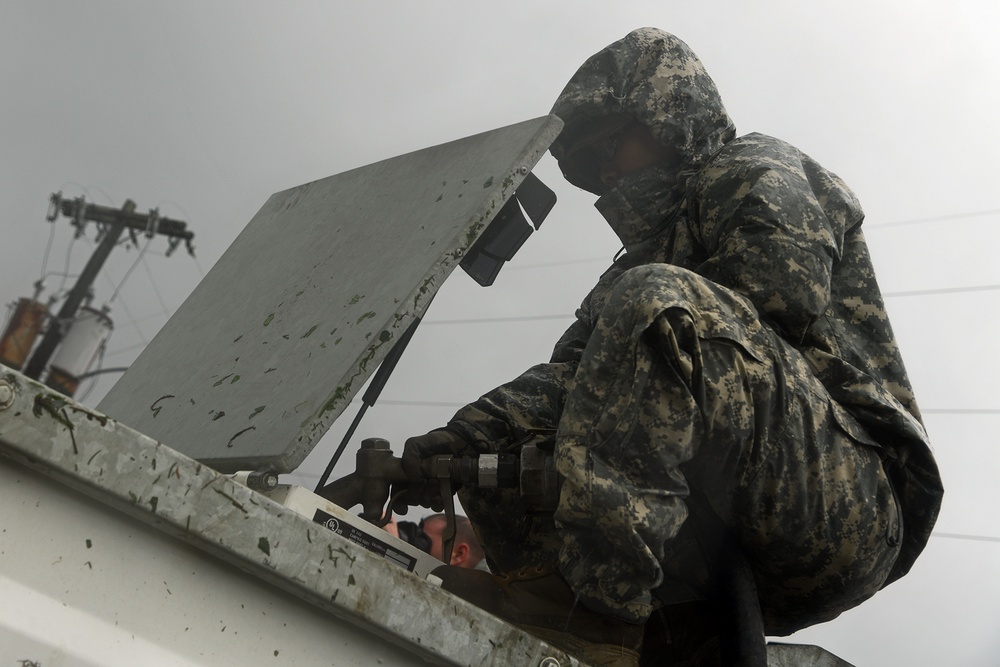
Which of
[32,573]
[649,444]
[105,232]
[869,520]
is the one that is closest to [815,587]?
[869,520]

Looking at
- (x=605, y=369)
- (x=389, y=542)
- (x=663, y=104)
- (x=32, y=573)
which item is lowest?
(x=32, y=573)

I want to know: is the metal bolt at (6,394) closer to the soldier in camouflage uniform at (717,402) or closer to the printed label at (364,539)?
the printed label at (364,539)

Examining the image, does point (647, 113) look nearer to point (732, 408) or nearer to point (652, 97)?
point (652, 97)

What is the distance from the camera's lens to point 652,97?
228 cm

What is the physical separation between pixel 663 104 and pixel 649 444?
0.95 meters

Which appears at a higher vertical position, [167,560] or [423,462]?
[423,462]

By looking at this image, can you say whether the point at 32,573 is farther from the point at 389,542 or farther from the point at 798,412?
the point at 798,412

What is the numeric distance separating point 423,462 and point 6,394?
110 cm

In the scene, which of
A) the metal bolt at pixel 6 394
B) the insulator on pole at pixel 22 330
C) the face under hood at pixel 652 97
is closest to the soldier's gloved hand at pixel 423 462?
the face under hood at pixel 652 97

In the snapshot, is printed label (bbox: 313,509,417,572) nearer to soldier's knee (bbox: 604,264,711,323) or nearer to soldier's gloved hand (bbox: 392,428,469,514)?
soldier's gloved hand (bbox: 392,428,469,514)

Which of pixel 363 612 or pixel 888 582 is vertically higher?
pixel 888 582

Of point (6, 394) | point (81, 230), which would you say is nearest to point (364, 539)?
point (6, 394)

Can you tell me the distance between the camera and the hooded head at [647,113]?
2275 millimetres

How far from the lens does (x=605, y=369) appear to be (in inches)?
66.3
